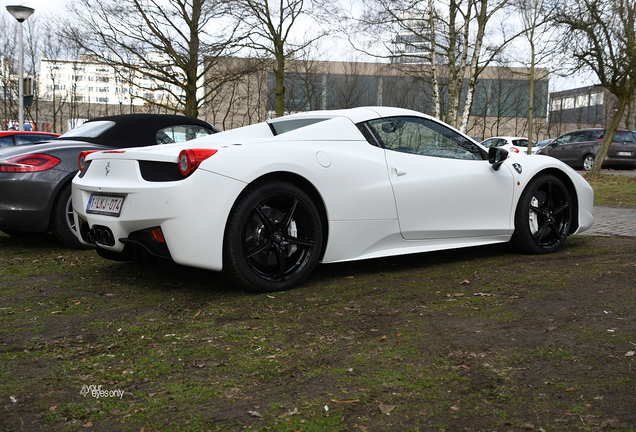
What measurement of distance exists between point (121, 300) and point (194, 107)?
1640cm

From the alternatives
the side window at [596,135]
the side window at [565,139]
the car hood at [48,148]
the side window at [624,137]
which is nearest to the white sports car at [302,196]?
the car hood at [48,148]

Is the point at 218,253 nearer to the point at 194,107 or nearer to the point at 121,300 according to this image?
the point at 121,300

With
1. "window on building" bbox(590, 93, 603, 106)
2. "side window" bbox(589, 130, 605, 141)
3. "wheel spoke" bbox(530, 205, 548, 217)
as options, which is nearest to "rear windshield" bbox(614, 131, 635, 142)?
"side window" bbox(589, 130, 605, 141)

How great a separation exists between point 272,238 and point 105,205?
1.18m

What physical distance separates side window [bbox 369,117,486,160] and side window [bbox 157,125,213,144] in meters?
2.76

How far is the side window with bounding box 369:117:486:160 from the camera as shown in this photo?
15.3ft

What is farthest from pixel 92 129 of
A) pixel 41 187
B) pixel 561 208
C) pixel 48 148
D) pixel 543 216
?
pixel 561 208

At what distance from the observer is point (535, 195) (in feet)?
18.3

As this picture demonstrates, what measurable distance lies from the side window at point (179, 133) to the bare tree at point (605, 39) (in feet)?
45.5

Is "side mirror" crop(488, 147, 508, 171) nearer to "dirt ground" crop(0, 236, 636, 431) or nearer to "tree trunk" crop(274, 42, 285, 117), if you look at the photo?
"dirt ground" crop(0, 236, 636, 431)

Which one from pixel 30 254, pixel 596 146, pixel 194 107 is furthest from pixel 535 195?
pixel 596 146

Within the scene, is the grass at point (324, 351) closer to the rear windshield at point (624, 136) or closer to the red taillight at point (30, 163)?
the red taillight at point (30, 163)

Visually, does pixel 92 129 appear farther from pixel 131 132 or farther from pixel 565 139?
pixel 565 139

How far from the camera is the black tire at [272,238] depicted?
3785mm
